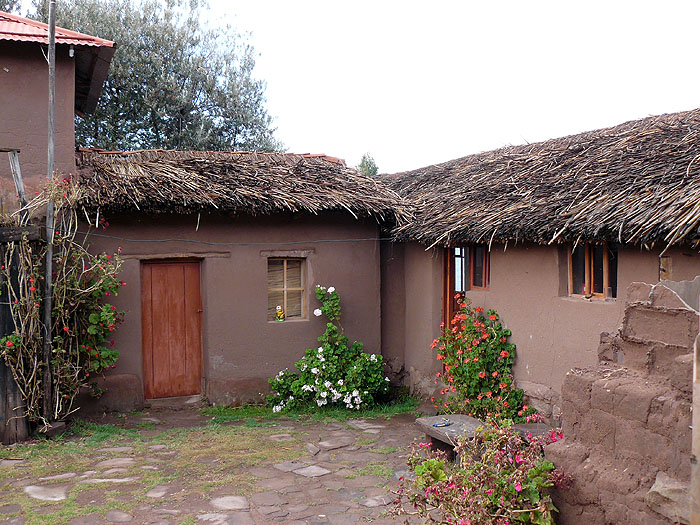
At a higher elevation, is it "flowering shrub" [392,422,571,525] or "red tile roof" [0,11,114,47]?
"red tile roof" [0,11,114,47]

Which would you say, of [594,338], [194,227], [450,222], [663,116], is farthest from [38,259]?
[663,116]

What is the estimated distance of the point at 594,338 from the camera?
20.7 feet

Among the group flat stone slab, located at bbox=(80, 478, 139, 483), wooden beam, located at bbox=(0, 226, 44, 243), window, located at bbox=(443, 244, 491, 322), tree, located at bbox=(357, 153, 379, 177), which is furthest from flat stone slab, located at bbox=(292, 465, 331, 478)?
tree, located at bbox=(357, 153, 379, 177)

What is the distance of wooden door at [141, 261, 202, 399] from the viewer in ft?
27.2

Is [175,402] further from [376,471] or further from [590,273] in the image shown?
[590,273]

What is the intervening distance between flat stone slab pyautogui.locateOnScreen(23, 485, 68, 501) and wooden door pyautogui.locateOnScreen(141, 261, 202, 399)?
2905 millimetres

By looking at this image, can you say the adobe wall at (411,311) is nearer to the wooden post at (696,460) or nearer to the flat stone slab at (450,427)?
the flat stone slab at (450,427)

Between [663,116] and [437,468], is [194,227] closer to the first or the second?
[437,468]

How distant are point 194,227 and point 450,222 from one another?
11.0ft

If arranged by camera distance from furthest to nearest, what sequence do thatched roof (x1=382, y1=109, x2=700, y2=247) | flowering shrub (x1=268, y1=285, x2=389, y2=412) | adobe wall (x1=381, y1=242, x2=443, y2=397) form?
adobe wall (x1=381, y1=242, x2=443, y2=397)
flowering shrub (x1=268, y1=285, x2=389, y2=412)
thatched roof (x1=382, y1=109, x2=700, y2=247)

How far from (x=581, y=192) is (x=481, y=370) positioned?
2.39 metres

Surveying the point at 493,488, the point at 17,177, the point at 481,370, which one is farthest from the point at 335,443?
the point at 17,177

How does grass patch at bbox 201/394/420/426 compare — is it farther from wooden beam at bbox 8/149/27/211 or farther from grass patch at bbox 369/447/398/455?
wooden beam at bbox 8/149/27/211

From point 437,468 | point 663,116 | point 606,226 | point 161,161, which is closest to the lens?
point 437,468
